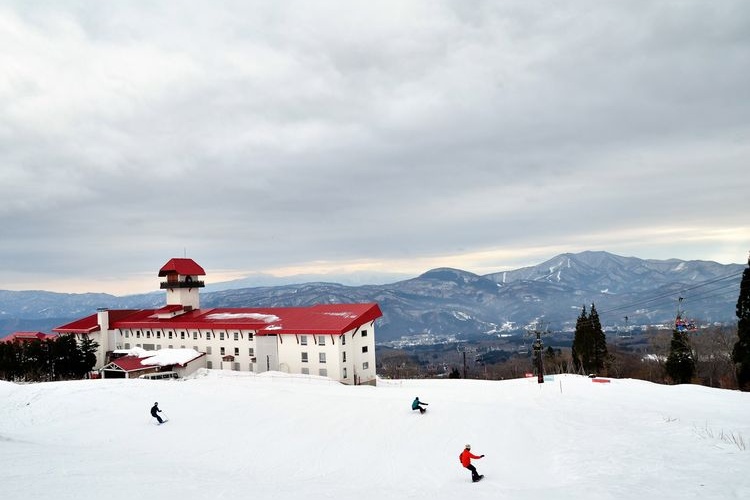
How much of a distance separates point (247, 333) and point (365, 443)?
1445 inches

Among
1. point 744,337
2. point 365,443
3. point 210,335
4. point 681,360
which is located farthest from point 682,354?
point 210,335

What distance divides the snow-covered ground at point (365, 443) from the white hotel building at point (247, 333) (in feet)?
43.6

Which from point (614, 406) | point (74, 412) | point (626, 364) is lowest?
point (626, 364)

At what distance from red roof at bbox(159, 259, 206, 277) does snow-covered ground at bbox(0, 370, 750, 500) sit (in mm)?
32591

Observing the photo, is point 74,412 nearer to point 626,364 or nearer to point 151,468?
point 151,468

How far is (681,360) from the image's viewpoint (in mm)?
64375

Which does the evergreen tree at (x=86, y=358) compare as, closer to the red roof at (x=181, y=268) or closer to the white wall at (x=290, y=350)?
the white wall at (x=290, y=350)

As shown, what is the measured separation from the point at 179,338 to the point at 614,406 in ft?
176

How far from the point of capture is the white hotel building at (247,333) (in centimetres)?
5275

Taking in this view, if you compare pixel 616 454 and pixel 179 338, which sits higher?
pixel 179 338

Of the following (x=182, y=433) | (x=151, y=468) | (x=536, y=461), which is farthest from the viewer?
(x=182, y=433)

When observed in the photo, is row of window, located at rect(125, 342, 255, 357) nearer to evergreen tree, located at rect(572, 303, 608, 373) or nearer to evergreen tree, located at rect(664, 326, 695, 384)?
evergreen tree, located at rect(572, 303, 608, 373)

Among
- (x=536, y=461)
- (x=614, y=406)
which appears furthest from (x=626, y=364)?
(x=536, y=461)

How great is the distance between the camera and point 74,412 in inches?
1185
